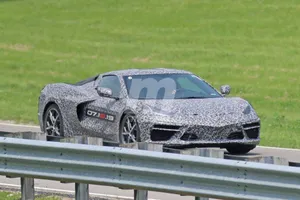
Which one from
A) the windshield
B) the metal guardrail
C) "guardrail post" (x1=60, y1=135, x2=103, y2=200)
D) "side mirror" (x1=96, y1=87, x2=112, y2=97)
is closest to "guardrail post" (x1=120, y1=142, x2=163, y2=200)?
the metal guardrail

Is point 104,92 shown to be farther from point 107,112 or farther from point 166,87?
point 166,87

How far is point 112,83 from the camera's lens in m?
15.1

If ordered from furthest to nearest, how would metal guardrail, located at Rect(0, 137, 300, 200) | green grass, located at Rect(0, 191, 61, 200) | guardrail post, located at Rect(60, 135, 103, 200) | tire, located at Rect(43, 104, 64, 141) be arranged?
tire, located at Rect(43, 104, 64, 141) → green grass, located at Rect(0, 191, 61, 200) → guardrail post, located at Rect(60, 135, 103, 200) → metal guardrail, located at Rect(0, 137, 300, 200)

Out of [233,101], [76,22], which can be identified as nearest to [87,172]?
[233,101]

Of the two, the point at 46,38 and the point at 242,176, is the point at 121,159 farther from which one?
the point at 46,38

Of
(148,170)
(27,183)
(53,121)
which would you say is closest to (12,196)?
(27,183)

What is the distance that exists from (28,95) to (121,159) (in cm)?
1549

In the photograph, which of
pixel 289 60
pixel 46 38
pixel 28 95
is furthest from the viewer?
pixel 46 38

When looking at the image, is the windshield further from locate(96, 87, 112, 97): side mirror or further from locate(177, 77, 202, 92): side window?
locate(96, 87, 112, 97): side mirror

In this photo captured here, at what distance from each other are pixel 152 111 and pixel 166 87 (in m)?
1.15

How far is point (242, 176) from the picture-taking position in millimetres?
8656

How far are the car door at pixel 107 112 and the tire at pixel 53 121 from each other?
0.71 meters

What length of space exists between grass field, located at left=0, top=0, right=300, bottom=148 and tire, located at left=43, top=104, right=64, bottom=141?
15.4 ft

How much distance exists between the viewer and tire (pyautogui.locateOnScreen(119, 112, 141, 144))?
44.9 feet
